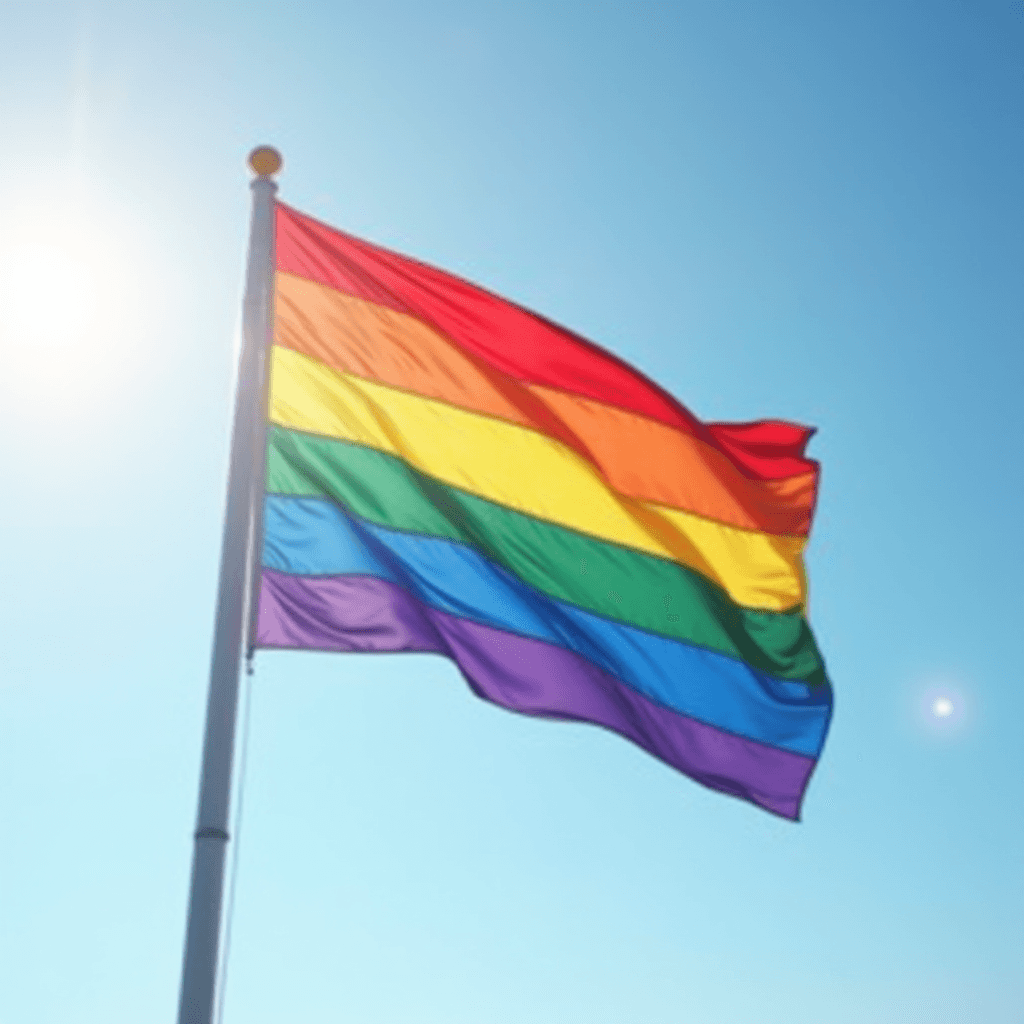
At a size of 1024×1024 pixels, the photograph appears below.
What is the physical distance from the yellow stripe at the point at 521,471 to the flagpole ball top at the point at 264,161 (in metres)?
1.20

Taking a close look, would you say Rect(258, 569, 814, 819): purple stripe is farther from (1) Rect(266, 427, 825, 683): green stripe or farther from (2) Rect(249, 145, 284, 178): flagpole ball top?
(2) Rect(249, 145, 284, 178): flagpole ball top

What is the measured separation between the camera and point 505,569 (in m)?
10.8

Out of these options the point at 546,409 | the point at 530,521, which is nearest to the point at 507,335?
the point at 546,409

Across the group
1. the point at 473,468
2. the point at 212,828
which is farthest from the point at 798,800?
the point at 212,828

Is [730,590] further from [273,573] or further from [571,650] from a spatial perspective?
[273,573]

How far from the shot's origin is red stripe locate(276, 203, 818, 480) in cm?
1070

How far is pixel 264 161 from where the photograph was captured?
977cm

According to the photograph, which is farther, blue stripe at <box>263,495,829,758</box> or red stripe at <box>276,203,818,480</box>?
red stripe at <box>276,203,818,480</box>

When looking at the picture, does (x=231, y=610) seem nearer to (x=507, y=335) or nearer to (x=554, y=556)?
(x=554, y=556)

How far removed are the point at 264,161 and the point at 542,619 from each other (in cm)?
368

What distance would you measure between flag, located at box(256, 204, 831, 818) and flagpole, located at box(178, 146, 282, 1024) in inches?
32.3

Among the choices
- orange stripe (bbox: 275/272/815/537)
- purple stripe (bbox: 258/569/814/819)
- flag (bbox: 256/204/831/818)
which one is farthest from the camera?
orange stripe (bbox: 275/272/815/537)

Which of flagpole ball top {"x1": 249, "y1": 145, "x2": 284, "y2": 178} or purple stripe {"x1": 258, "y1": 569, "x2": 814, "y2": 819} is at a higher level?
flagpole ball top {"x1": 249, "y1": 145, "x2": 284, "y2": 178}

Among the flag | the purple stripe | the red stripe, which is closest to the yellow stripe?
the flag
